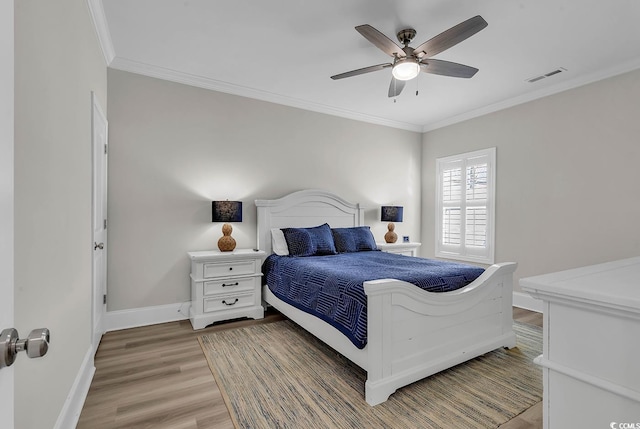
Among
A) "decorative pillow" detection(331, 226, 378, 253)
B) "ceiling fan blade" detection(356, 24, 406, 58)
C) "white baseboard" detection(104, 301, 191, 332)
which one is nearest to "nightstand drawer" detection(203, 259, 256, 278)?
"white baseboard" detection(104, 301, 191, 332)

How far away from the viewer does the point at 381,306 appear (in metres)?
1.97

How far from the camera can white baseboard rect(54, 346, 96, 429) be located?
158 cm

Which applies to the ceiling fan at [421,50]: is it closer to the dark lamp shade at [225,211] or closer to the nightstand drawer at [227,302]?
the dark lamp shade at [225,211]

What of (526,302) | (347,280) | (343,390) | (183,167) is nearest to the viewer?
(343,390)

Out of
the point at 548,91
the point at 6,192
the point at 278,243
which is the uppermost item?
the point at 548,91

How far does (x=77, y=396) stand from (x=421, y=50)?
3.25 metres

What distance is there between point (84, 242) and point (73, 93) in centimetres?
92

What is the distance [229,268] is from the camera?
3.35 m

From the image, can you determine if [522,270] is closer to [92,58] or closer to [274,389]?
[274,389]

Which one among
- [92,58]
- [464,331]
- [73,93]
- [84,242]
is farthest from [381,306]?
[92,58]

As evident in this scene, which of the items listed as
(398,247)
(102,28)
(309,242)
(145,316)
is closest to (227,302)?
(145,316)

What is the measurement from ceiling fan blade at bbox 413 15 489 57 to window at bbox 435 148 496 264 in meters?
2.54

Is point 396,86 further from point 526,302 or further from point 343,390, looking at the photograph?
point 526,302

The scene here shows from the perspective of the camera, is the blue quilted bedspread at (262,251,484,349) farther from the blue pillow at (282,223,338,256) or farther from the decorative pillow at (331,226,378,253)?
the decorative pillow at (331,226,378,253)
